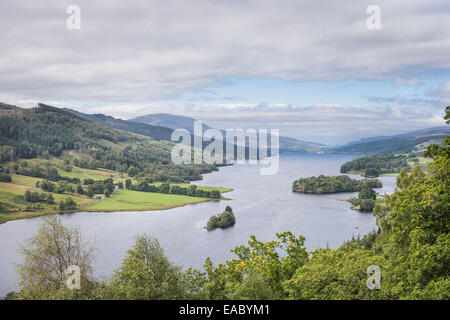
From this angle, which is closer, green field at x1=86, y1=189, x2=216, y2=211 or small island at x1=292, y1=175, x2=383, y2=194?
green field at x1=86, y1=189, x2=216, y2=211

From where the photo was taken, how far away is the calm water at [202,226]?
55.3m

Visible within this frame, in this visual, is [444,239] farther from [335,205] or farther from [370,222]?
[335,205]

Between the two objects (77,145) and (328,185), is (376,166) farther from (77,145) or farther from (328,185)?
(77,145)

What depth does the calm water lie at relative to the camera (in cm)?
5528

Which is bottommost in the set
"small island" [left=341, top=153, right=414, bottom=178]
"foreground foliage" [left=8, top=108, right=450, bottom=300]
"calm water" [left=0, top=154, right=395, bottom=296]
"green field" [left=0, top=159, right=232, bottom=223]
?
"calm water" [left=0, top=154, right=395, bottom=296]

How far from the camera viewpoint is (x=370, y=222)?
2931 inches

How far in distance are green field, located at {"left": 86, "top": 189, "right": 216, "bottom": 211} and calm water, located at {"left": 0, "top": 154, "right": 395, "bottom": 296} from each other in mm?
3775

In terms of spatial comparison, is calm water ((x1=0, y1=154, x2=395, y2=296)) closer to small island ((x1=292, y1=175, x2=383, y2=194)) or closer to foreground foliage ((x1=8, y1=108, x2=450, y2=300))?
small island ((x1=292, y1=175, x2=383, y2=194))

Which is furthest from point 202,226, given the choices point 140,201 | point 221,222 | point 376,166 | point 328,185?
point 376,166

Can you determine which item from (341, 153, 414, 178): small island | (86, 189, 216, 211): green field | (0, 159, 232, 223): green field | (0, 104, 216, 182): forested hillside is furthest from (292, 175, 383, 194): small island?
(0, 104, 216, 182): forested hillside

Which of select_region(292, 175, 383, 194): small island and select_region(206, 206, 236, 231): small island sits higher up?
select_region(292, 175, 383, 194): small island

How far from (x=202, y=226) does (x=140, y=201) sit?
3319 centimetres
